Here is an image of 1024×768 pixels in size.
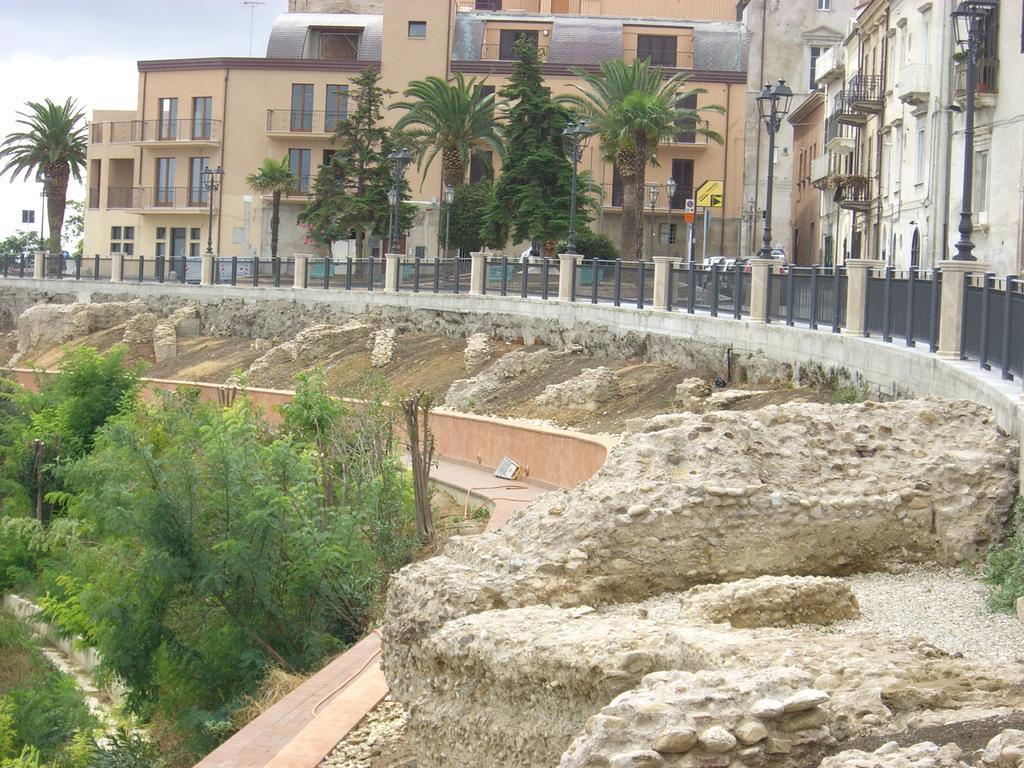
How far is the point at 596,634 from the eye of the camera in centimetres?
866

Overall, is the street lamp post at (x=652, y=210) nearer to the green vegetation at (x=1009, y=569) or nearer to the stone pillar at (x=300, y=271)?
the stone pillar at (x=300, y=271)

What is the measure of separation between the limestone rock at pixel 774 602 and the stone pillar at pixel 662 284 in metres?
20.8

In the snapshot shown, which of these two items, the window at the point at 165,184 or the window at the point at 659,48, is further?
the window at the point at 165,184

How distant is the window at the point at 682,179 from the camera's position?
68.5 metres

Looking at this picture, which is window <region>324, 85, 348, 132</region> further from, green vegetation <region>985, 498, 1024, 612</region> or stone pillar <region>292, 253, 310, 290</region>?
green vegetation <region>985, 498, 1024, 612</region>

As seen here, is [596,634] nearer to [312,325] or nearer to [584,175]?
[312,325]

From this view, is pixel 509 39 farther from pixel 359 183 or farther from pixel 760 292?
pixel 760 292

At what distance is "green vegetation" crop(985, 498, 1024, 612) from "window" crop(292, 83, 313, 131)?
61.0 meters

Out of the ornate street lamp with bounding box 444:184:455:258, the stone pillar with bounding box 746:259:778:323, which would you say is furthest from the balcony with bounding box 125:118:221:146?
the stone pillar with bounding box 746:259:778:323

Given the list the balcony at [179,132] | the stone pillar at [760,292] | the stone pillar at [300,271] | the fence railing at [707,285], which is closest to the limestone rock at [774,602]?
the fence railing at [707,285]

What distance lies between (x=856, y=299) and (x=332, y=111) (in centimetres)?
5132

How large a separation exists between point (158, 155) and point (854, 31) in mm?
34317

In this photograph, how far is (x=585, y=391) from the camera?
28438mm

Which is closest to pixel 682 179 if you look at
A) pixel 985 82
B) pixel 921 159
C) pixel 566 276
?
pixel 921 159
